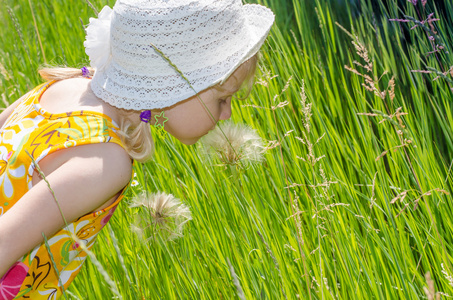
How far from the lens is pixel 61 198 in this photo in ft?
4.00

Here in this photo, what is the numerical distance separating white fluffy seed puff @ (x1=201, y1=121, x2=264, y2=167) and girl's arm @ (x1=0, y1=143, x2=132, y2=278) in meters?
0.30

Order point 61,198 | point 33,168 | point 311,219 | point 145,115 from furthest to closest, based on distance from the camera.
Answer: point 311,219
point 145,115
point 33,168
point 61,198

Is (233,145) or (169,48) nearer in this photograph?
(169,48)

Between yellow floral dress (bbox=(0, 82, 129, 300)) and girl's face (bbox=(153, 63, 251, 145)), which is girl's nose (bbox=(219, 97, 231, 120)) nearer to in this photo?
girl's face (bbox=(153, 63, 251, 145))

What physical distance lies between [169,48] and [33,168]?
0.43 m

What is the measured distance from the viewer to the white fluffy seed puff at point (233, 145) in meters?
1.52

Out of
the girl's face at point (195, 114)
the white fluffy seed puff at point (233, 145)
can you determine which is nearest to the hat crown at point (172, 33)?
the girl's face at point (195, 114)

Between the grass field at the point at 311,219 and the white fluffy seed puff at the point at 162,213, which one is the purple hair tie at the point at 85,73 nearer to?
the grass field at the point at 311,219

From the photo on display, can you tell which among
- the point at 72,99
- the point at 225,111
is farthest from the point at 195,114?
the point at 72,99

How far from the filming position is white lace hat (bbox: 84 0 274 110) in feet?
4.56

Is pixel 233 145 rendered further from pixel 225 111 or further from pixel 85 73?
pixel 85 73

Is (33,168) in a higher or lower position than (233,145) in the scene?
higher

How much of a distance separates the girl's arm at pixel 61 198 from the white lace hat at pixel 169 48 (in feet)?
0.65

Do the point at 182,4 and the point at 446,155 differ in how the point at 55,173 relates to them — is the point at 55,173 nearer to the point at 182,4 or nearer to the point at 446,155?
the point at 182,4
